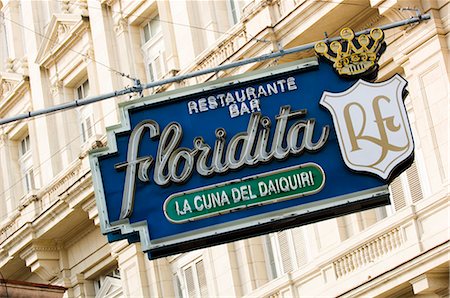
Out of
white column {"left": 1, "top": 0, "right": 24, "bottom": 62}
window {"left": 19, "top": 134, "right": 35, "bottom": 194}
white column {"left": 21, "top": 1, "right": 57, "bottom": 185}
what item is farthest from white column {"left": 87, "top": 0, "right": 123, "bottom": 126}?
white column {"left": 1, "top": 0, "right": 24, "bottom": 62}

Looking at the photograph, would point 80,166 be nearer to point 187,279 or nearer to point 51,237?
point 51,237

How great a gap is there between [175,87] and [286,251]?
525 cm

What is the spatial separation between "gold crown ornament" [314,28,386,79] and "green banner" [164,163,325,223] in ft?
4.68

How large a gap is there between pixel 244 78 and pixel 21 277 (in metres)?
25.7

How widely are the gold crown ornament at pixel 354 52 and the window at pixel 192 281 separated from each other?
16.2 meters

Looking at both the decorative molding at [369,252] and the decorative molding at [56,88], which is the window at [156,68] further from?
the decorative molding at [369,252]

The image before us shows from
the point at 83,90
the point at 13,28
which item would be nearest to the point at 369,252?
the point at 83,90

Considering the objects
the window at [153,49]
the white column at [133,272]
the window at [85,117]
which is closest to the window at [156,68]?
the window at [153,49]

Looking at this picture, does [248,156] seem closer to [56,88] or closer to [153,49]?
[153,49]

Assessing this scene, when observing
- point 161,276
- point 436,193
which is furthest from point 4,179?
point 436,193

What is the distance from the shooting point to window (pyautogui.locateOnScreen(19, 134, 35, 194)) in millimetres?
42844

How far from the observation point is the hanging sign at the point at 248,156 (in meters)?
15.9

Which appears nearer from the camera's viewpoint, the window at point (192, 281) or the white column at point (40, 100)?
the window at point (192, 281)

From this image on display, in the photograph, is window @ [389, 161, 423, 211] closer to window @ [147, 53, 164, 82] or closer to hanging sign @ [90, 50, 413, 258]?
hanging sign @ [90, 50, 413, 258]
